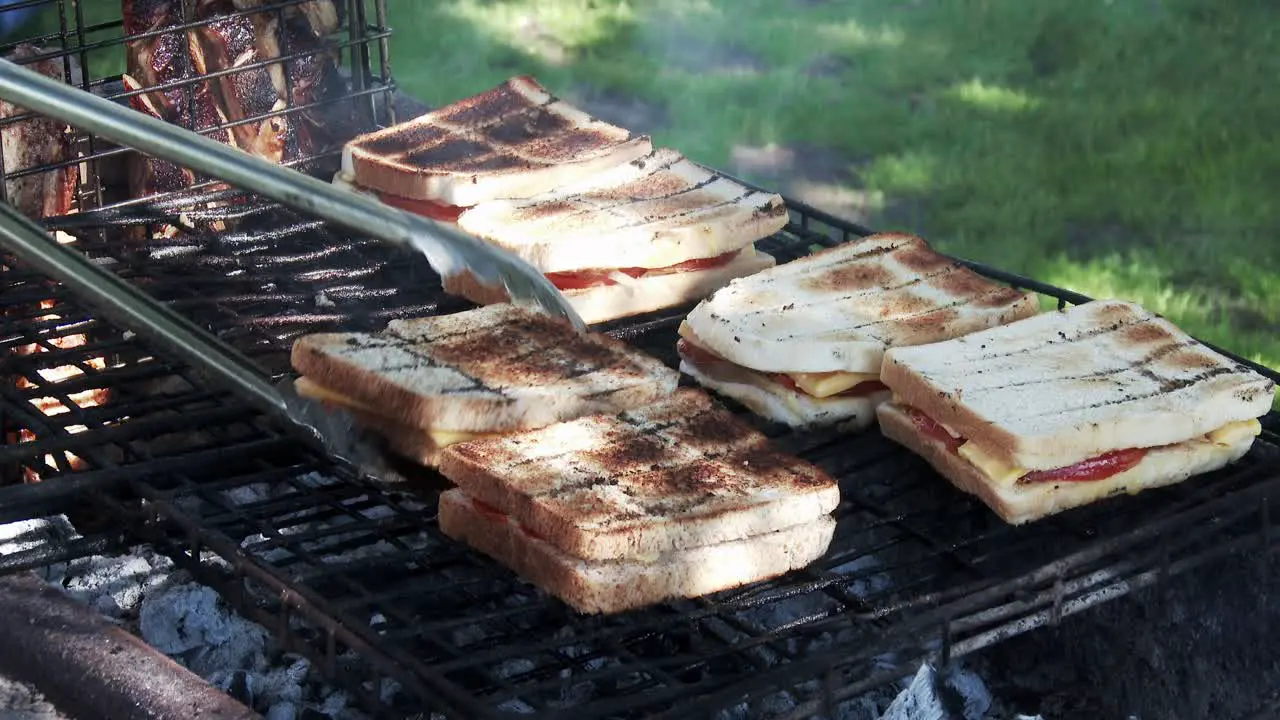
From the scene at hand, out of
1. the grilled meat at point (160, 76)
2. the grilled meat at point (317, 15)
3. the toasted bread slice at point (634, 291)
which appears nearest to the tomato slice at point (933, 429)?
the toasted bread slice at point (634, 291)

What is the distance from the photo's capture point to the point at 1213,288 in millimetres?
5461

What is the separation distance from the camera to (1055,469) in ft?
10.5

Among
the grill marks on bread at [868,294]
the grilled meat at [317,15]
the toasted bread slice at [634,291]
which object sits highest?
the grilled meat at [317,15]

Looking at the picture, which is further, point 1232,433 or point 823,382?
point 823,382

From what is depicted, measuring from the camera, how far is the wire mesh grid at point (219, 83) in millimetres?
4609

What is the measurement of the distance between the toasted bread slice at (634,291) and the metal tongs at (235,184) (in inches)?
23.6

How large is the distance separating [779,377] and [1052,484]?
2.30 ft

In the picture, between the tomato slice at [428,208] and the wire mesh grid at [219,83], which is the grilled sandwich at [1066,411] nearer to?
the tomato slice at [428,208]

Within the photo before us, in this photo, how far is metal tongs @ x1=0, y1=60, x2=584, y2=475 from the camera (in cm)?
249

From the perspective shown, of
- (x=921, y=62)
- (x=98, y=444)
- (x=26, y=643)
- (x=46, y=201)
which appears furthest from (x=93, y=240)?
(x=921, y=62)

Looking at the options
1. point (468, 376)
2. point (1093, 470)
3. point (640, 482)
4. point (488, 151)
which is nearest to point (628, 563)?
point (640, 482)

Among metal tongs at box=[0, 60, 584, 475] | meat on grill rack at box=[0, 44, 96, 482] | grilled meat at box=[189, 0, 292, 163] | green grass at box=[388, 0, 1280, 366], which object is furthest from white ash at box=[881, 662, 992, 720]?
grilled meat at box=[189, 0, 292, 163]

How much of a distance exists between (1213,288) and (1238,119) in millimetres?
1589

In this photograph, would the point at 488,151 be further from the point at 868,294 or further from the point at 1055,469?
the point at 1055,469
